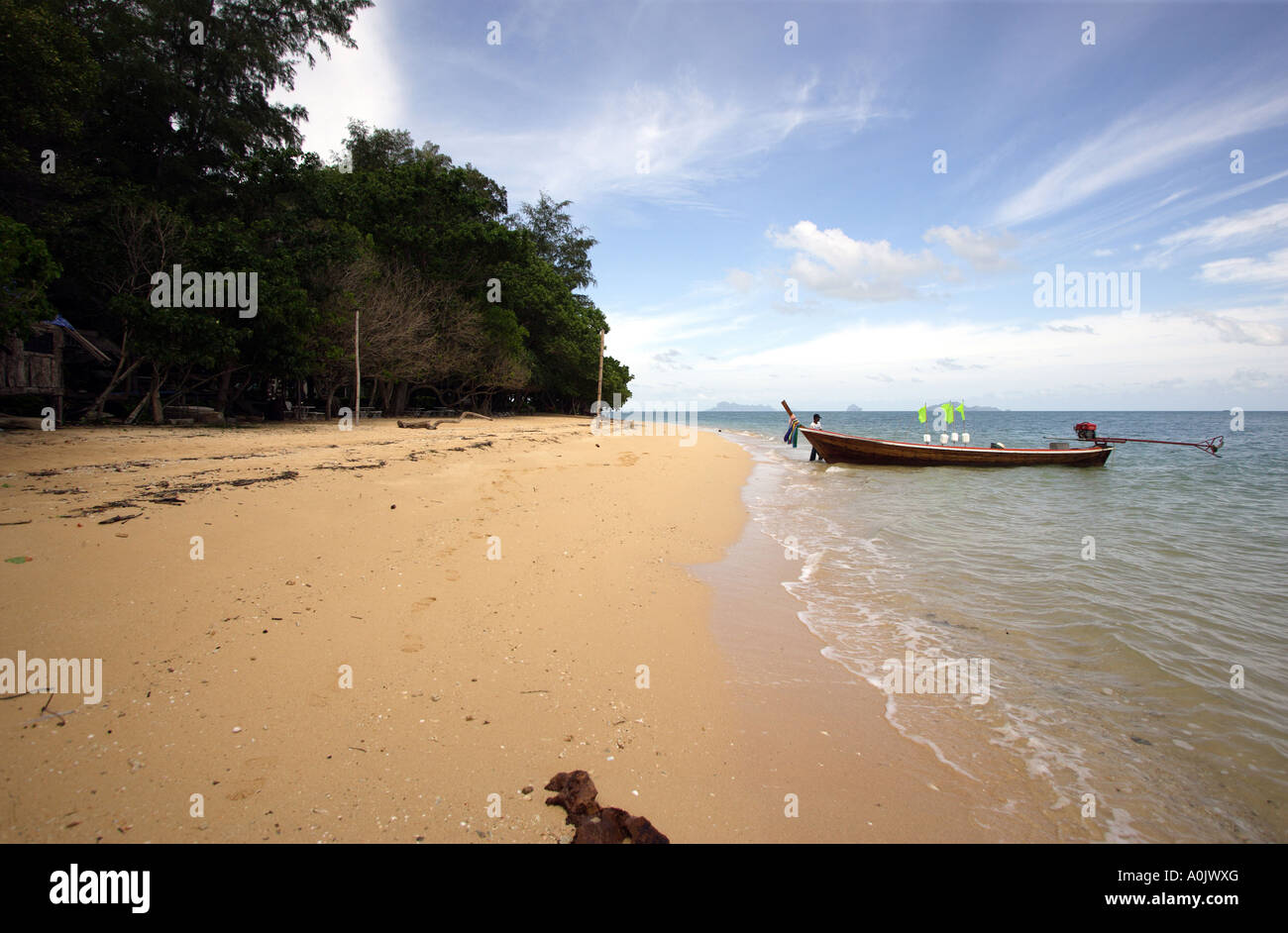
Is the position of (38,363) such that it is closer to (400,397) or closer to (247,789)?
(400,397)

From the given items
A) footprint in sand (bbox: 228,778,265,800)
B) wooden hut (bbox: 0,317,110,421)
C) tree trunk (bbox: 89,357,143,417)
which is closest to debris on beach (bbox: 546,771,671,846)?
footprint in sand (bbox: 228,778,265,800)

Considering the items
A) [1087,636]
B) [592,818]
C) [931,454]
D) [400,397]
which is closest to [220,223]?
[400,397]

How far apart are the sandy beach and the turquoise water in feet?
2.19

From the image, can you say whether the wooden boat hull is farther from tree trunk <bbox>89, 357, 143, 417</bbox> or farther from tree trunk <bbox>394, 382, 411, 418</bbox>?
tree trunk <bbox>89, 357, 143, 417</bbox>

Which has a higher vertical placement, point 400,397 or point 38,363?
point 400,397

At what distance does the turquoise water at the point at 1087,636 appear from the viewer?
309cm

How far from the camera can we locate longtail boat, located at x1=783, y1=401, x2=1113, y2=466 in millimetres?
19906

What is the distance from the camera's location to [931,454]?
65.5ft

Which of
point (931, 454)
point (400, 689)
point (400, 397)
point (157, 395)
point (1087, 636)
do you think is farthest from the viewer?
point (400, 397)

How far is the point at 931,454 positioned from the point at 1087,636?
16414mm

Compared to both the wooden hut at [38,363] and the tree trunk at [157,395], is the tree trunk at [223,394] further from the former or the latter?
the wooden hut at [38,363]

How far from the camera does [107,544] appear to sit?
4.59 metres

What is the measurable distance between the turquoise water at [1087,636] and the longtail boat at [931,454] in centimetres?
757

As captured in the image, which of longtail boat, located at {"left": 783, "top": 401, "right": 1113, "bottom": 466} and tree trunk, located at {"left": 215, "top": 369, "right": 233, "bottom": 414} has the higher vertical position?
tree trunk, located at {"left": 215, "top": 369, "right": 233, "bottom": 414}
